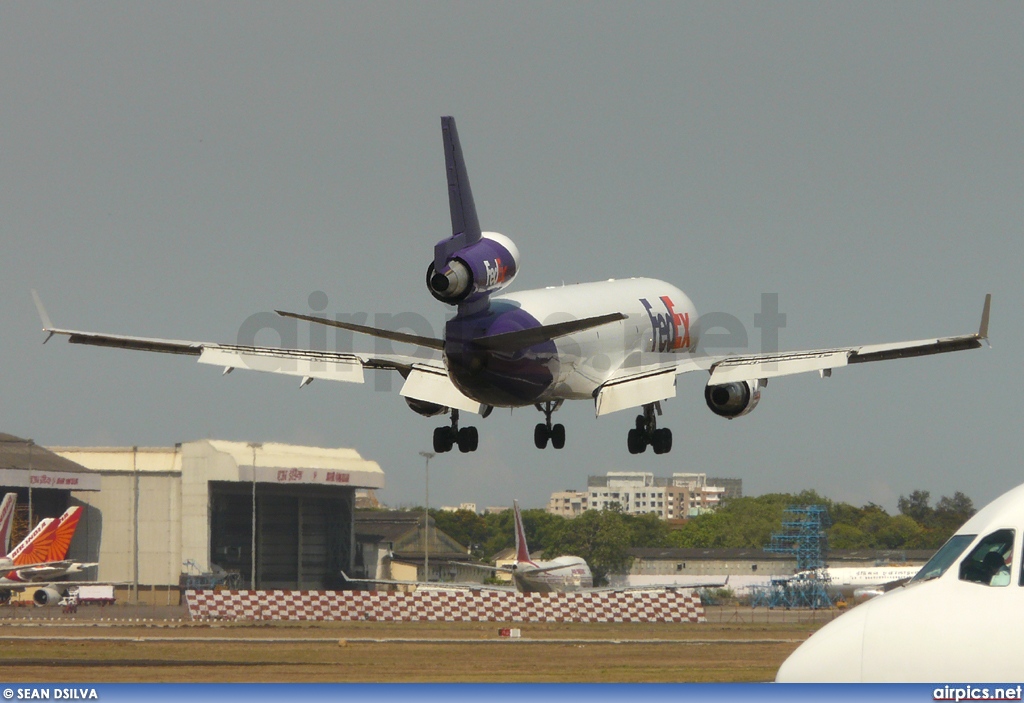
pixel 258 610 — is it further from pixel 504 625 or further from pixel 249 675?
pixel 249 675

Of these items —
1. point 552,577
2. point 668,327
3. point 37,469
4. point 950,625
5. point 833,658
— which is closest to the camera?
point 950,625

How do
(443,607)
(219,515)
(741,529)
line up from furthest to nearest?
1. (741,529)
2. (219,515)
3. (443,607)

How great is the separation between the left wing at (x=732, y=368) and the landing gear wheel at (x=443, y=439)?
4.87 m

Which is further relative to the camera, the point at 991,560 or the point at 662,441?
the point at 662,441

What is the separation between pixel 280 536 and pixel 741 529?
5693cm

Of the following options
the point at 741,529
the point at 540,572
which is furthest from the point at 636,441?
the point at 741,529

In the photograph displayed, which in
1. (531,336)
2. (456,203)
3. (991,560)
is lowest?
(991,560)

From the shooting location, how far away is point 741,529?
589 ft

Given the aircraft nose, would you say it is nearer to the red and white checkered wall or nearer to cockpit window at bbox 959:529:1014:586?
cockpit window at bbox 959:529:1014:586

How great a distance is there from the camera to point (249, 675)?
46.9m

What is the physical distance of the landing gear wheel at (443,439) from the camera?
4734 cm

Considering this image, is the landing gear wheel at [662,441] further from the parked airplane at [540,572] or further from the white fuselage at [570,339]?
the parked airplane at [540,572]

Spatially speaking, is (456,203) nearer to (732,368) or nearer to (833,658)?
(732,368)

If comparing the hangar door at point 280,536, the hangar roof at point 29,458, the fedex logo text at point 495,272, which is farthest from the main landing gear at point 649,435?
the hangar roof at point 29,458
